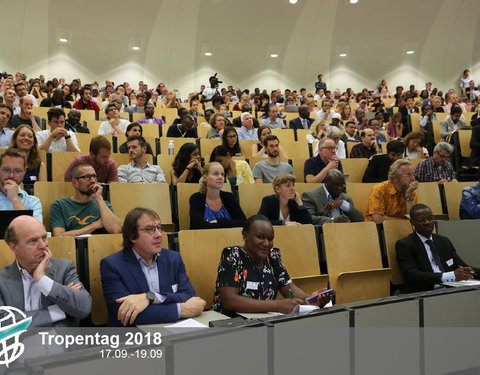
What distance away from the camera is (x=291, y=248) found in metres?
2.84

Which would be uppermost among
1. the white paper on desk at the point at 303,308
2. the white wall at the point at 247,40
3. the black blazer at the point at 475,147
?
the white wall at the point at 247,40

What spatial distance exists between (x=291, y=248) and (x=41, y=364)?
1.90 meters

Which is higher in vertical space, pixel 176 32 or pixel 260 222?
pixel 176 32

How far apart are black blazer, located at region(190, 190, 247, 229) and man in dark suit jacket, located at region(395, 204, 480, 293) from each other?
1136 millimetres

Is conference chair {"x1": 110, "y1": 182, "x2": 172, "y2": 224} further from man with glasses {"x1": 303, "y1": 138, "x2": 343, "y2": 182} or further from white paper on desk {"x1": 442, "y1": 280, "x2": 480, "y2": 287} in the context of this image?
white paper on desk {"x1": 442, "y1": 280, "x2": 480, "y2": 287}

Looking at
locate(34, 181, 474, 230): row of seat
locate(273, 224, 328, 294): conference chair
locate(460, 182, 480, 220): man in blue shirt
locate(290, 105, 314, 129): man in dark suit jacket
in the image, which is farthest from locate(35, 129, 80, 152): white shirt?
locate(290, 105, 314, 129): man in dark suit jacket

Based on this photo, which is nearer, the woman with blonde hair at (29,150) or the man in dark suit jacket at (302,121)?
the woman with blonde hair at (29,150)

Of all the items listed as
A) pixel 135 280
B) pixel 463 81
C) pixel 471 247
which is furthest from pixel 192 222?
pixel 463 81

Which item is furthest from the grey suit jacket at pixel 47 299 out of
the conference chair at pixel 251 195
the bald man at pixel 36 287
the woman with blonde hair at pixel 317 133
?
the woman with blonde hair at pixel 317 133

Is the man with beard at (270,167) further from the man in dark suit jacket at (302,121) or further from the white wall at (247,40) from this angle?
the white wall at (247,40)

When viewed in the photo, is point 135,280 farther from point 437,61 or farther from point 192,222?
point 437,61

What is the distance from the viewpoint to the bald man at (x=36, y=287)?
1.78 meters

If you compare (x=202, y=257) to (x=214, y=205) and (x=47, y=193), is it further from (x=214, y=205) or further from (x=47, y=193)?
(x=47, y=193)

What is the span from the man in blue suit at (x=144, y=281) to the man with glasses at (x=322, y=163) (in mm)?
2275
